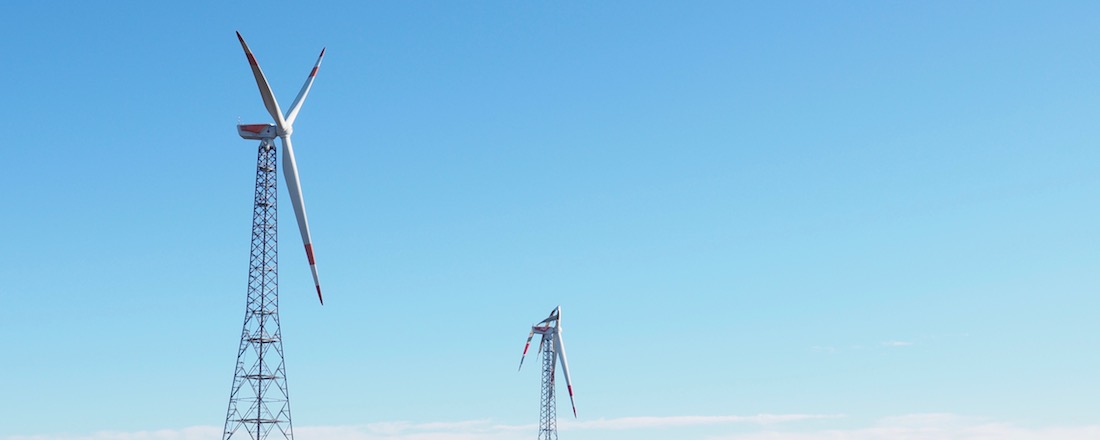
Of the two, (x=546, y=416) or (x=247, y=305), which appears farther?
(x=546, y=416)

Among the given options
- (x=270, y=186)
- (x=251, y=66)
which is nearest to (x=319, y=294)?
(x=270, y=186)

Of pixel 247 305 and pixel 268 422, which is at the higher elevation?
pixel 247 305

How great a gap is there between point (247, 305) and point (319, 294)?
6.97 metres

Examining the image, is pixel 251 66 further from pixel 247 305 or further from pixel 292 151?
pixel 247 305

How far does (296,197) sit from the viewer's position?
124 meters

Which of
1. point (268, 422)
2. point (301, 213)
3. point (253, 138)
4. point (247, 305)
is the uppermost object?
point (253, 138)

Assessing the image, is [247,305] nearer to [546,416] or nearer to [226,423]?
[226,423]

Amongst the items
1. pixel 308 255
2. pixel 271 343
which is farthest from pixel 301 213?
pixel 271 343

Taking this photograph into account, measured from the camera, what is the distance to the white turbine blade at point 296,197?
121375mm

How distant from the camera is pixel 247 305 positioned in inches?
4811

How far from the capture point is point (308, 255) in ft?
400

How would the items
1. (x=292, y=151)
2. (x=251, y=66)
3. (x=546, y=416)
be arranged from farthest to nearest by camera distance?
(x=546, y=416), (x=292, y=151), (x=251, y=66)

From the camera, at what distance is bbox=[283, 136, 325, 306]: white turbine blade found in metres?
121

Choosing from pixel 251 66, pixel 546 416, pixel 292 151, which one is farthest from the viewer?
pixel 546 416
